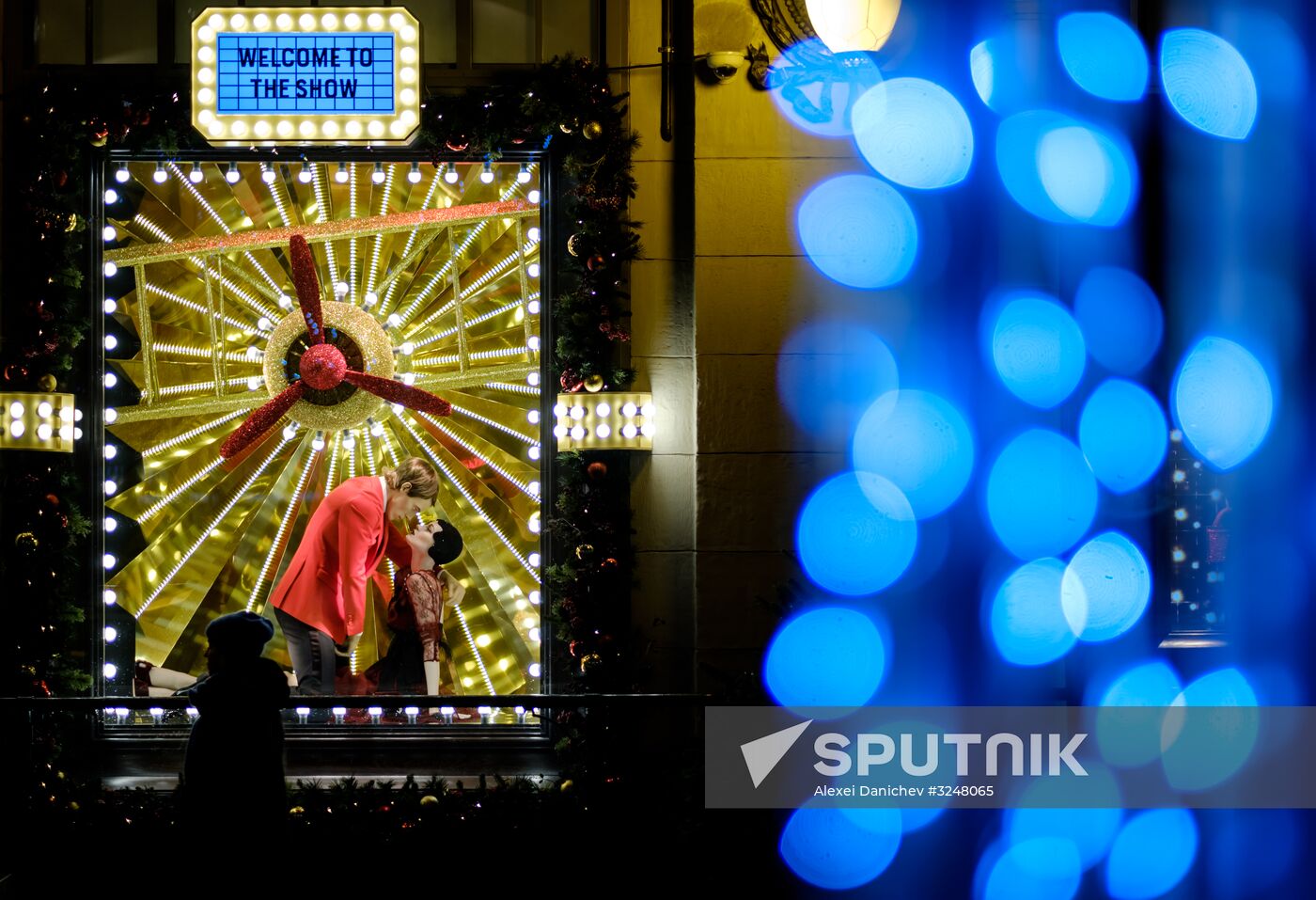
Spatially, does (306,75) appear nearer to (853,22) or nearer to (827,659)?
(853,22)

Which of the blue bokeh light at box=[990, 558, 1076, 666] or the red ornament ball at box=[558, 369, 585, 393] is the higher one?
the red ornament ball at box=[558, 369, 585, 393]

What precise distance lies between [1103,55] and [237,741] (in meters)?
6.13

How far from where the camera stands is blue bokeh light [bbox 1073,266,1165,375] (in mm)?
7211

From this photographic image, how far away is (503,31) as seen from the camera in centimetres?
794

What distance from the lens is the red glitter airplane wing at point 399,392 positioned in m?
7.59

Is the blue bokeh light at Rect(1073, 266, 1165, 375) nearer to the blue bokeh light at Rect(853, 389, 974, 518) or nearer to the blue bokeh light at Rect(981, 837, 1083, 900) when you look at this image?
the blue bokeh light at Rect(853, 389, 974, 518)

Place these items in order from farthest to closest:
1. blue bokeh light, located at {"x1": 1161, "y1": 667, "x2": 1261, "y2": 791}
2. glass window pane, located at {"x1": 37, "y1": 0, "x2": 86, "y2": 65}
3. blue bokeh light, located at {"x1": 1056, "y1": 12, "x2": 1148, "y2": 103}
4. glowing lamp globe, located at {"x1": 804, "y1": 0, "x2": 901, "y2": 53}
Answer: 1. glass window pane, located at {"x1": 37, "y1": 0, "x2": 86, "y2": 65}
2. blue bokeh light, located at {"x1": 1056, "y1": 12, "x2": 1148, "y2": 103}
3. blue bokeh light, located at {"x1": 1161, "y1": 667, "x2": 1261, "y2": 791}
4. glowing lamp globe, located at {"x1": 804, "y1": 0, "x2": 901, "y2": 53}

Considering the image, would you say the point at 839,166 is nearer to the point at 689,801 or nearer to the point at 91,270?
the point at 689,801

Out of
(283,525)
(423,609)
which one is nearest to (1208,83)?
(423,609)

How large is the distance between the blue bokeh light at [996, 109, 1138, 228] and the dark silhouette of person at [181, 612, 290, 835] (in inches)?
200

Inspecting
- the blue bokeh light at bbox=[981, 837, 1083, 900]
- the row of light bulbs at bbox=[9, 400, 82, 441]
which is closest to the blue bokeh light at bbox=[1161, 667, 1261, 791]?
the blue bokeh light at bbox=[981, 837, 1083, 900]

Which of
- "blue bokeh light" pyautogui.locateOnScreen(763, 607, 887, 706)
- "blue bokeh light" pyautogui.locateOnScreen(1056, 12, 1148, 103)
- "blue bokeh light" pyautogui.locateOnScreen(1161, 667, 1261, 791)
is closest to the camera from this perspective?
"blue bokeh light" pyautogui.locateOnScreen(1161, 667, 1261, 791)

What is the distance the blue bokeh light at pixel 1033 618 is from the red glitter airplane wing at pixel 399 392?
356 cm

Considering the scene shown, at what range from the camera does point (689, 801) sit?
6.36 m
